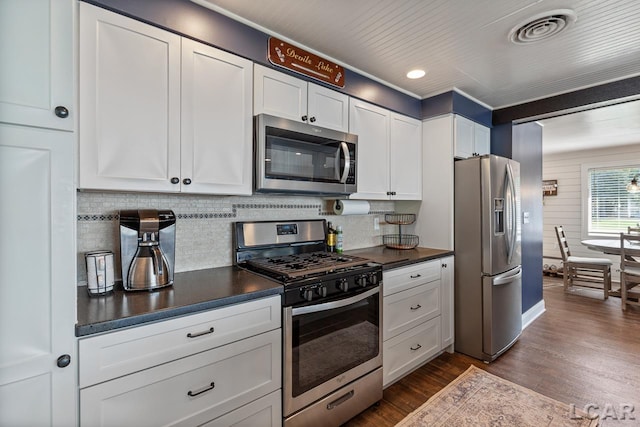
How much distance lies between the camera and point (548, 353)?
284cm

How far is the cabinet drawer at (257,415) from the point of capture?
141 centimetres

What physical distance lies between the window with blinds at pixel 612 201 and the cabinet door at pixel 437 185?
187 inches

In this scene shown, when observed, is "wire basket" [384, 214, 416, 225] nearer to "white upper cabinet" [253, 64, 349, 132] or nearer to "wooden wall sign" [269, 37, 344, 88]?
"white upper cabinet" [253, 64, 349, 132]

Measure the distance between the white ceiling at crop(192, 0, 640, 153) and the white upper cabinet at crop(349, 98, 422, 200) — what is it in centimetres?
33

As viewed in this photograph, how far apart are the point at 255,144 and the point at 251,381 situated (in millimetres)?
1290

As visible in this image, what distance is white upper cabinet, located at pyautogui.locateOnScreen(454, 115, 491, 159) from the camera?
2916 mm

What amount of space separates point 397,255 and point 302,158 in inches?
45.8

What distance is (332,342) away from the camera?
1.81 m

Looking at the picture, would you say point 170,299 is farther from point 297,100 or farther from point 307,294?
point 297,100

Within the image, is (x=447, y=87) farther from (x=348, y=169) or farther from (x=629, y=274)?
(x=629, y=274)

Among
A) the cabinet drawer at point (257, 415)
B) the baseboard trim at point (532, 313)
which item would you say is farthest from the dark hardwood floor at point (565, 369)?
the cabinet drawer at point (257, 415)

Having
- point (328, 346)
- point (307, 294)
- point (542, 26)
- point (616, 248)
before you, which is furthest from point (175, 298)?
point (616, 248)

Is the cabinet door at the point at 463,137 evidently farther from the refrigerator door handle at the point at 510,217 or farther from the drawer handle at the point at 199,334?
the drawer handle at the point at 199,334

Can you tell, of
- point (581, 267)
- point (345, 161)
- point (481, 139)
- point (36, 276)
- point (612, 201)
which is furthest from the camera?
point (612, 201)
